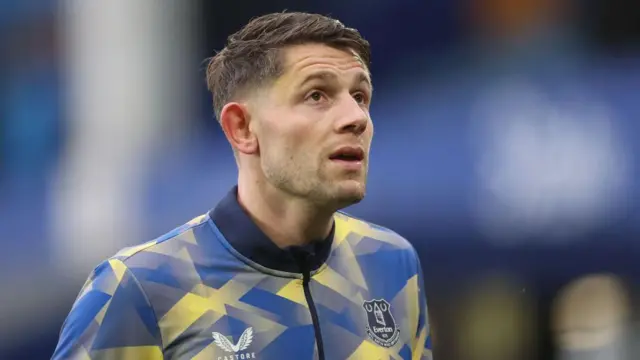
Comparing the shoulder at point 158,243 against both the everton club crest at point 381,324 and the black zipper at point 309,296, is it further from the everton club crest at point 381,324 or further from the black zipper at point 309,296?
the everton club crest at point 381,324

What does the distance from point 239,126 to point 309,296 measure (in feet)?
1.16

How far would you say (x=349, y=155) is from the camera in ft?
5.08


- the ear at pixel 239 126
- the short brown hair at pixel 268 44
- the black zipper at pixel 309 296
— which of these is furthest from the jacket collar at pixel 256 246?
the short brown hair at pixel 268 44

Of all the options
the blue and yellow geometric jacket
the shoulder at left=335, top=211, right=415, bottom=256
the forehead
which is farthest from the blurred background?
the forehead

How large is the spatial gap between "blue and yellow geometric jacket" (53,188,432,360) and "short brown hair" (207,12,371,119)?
0.77 ft

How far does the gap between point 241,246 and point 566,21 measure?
173 cm

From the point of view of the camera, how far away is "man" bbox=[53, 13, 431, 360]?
1465 millimetres

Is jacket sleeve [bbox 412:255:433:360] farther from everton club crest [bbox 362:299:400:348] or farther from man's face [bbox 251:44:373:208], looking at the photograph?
man's face [bbox 251:44:373:208]

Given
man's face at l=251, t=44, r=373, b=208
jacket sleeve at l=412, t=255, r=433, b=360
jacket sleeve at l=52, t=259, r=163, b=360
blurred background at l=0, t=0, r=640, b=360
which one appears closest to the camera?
jacket sleeve at l=52, t=259, r=163, b=360

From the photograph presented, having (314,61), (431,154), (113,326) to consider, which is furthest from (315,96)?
(431,154)

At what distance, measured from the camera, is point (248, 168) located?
1640 mm

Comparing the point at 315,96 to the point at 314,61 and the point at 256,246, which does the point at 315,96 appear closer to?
the point at 314,61

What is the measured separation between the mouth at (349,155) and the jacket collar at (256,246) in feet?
0.62

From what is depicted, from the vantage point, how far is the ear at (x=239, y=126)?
1.62 m
